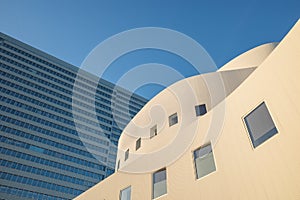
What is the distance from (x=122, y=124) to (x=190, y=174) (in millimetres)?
79435

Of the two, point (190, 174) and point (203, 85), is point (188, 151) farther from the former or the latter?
point (203, 85)

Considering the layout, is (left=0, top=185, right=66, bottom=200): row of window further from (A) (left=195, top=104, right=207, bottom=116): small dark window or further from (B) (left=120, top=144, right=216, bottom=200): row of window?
(A) (left=195, top=104, right=207, bottom=116): small dark window

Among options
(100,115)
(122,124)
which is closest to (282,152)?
(100,115)

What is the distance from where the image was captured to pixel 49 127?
6519 centimetres

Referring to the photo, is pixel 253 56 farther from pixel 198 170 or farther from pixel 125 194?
pixel 125 194

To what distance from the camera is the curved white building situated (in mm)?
6047

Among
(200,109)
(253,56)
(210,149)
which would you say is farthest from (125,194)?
(253,56)

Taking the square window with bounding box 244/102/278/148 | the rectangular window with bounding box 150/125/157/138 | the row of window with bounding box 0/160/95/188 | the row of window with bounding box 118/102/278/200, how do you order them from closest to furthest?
the square window with bounding box 244/102/278/148 → the row of window with bounding box 118/102/278/200 → the rectangular window with bounding box 150/125/157/138 → the row of window with bounding box 0/160/95/188

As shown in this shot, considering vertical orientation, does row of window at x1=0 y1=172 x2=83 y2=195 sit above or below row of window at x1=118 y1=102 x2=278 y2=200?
above

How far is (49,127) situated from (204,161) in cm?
6525

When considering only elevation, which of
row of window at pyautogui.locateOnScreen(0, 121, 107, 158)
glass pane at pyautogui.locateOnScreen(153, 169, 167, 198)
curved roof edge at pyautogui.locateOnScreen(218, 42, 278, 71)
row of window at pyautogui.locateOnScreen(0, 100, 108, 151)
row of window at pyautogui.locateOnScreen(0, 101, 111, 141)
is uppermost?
row of window at pyautogui.locateOnScreen(0, 101, 111, 141)

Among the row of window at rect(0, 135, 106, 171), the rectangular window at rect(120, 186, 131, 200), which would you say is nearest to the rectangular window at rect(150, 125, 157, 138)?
the rectangular window at rect(120, 186, 131, 200)

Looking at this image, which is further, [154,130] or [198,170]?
[154,130]

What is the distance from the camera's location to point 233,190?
7.00m
